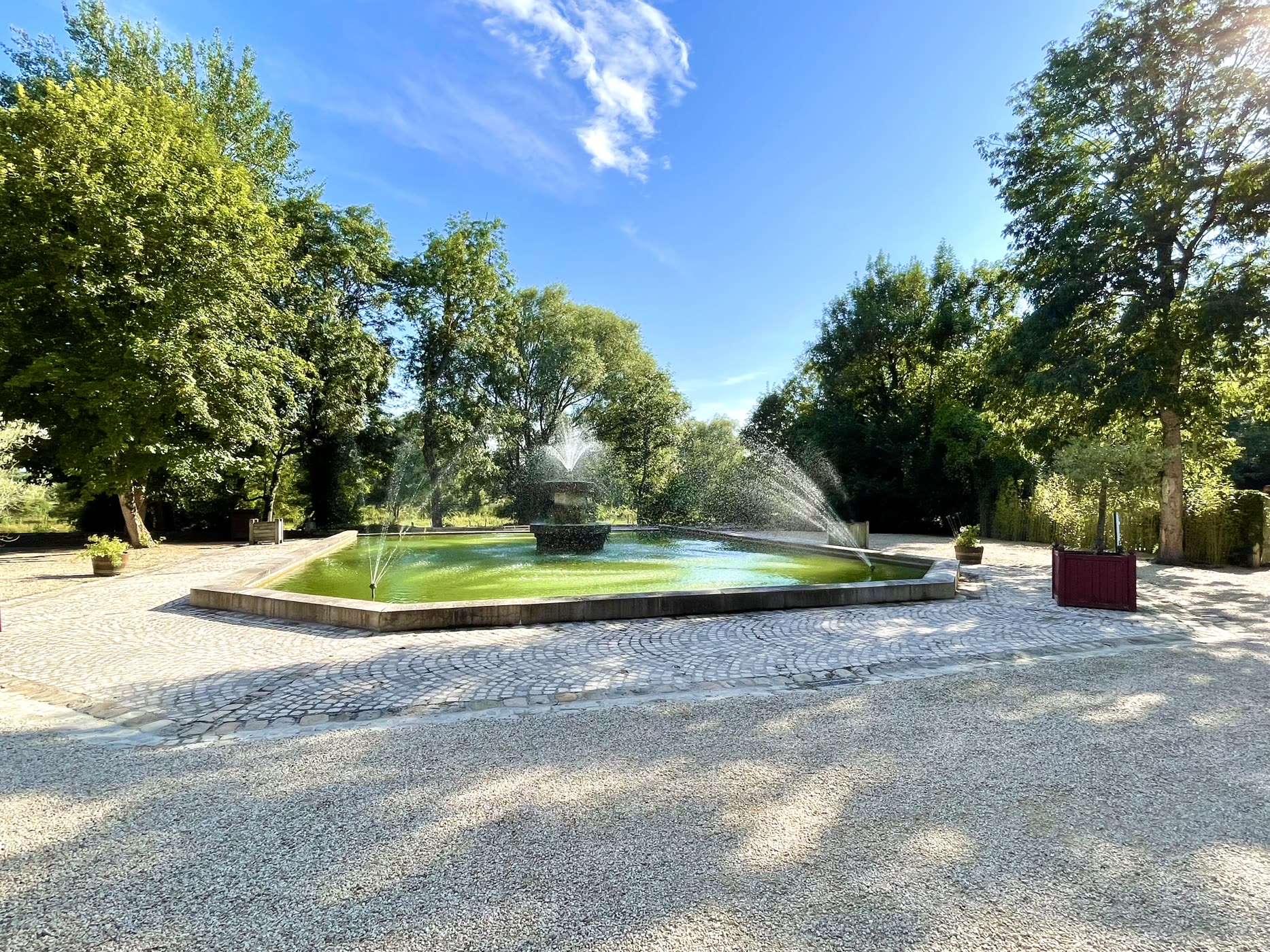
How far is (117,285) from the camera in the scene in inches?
Answer: 584

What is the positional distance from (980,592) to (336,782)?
9.50 m

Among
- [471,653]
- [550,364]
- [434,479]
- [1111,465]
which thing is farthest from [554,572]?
[550,364]

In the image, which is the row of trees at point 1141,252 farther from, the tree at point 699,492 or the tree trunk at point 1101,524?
the tree at point 699,492

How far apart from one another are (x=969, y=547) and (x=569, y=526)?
30.8 ft

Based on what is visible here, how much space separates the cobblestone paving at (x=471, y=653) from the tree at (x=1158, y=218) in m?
6.41

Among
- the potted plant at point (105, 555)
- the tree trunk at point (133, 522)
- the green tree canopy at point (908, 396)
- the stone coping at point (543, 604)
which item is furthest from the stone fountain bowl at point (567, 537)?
the green tree canopy at point (908, 396)

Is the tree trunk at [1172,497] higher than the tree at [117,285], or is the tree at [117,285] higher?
the tree at [117,285]

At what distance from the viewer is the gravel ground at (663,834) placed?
213 cm

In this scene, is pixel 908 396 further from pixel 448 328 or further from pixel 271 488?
pixel 271 488

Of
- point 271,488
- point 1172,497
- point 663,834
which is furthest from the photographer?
point 271,488

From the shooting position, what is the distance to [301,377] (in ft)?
66.1

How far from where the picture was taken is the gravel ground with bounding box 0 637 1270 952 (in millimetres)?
2129

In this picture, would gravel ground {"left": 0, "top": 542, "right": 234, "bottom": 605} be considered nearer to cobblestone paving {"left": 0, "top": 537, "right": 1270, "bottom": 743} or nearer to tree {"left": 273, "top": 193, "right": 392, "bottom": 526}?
cobblestone paving {"left": 0, "top": 537, "right": 1270, "bottom": 743}

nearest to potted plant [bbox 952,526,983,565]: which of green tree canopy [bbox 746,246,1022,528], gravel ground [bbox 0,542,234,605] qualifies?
green tree canopy [bbox 746,246,1022,528]
